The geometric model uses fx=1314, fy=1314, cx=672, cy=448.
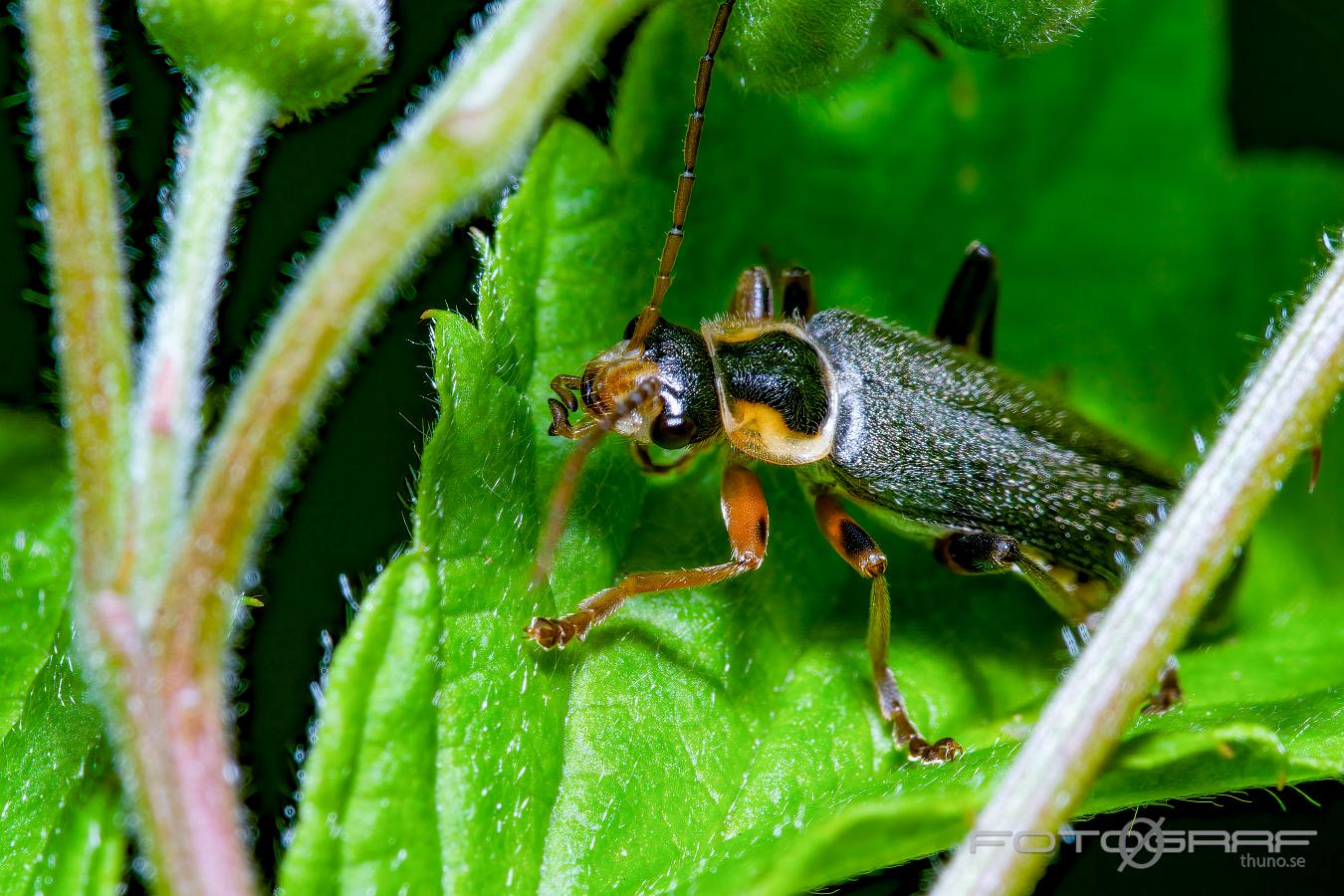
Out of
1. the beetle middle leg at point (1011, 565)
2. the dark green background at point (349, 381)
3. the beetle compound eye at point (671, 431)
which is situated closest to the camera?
the dark green background at point (349, 381)

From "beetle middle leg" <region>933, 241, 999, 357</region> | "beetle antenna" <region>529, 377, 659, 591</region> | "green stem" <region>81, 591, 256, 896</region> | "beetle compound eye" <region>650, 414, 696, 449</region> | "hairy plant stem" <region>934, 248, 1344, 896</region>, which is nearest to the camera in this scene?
"green stem" <region>81, 591, 256, 896</region>

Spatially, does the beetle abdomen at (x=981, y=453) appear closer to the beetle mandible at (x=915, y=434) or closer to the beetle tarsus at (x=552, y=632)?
the beetle mandible at (x=915, y=434)

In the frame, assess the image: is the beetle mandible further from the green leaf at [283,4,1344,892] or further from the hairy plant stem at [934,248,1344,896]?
the hairy plant stem at [934,248,1344,896]

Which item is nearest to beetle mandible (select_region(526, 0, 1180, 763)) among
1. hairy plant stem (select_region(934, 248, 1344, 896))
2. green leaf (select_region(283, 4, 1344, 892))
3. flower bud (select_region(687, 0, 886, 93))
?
green leaf (select_region(283, 4, 1344, 892))

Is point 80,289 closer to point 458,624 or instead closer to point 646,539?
point 458,624

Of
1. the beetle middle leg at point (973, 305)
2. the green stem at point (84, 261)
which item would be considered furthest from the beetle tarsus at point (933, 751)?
the green stem at point (84, 261)

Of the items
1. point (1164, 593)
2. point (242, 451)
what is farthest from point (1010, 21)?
point (242, 451)
